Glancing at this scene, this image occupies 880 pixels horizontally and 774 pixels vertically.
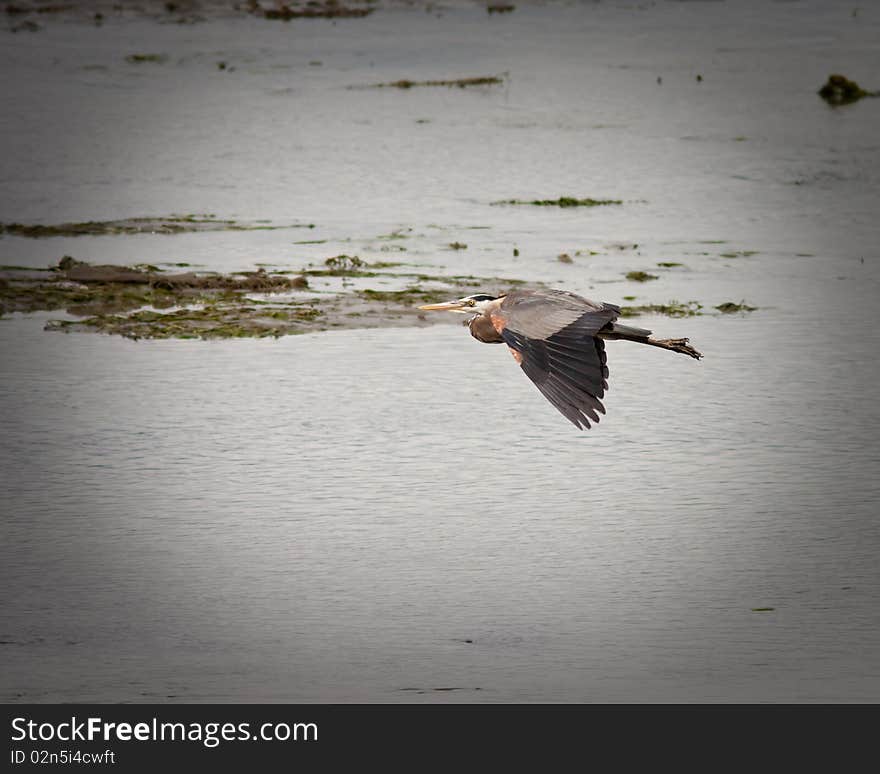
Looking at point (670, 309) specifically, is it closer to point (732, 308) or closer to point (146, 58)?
point (732, 308)

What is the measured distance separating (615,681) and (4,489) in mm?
4632

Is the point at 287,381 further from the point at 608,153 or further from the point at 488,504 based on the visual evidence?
the point at 608,153

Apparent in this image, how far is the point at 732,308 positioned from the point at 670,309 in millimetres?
654

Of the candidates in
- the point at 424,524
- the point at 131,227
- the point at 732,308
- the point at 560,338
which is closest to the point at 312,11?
the point at 131,227

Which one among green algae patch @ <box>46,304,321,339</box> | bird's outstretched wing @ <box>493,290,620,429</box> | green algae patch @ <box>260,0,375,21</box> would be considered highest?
green algae patch @ <box>260,0,375,21</box>

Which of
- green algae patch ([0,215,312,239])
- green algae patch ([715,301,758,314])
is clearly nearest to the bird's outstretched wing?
green algae patch ([715,301,758,314])

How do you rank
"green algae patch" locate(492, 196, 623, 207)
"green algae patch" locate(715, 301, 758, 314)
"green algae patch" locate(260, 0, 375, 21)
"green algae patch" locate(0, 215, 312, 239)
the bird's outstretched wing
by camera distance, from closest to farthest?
1. the bird's outstretched wing
2. "green algae patch" locate(715, 301, 758, 314)
3. "green algae patch" locate(0, 215, 312, 239)
4. "green algae patch" locate(492, 196, 623, 207)
5. "green algae patch" locate(260, 0, 375, 21)

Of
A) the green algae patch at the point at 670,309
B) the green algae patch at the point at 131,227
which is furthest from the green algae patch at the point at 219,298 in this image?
the green algae patch at the point at 131,227

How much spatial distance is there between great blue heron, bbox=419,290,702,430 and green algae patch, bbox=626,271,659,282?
6632 millimetres

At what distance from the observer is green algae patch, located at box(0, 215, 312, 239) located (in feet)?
58.9

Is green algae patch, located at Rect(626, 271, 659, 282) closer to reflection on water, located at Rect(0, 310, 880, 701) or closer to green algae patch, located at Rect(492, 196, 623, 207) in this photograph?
reflection on water, located at Rect(0, 310, 880, 701)

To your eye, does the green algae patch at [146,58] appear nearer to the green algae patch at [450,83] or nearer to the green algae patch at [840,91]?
the green algae patch at [450,83]

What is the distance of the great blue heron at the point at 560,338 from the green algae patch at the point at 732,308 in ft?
19.9

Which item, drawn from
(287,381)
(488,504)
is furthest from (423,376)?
(488,504)
